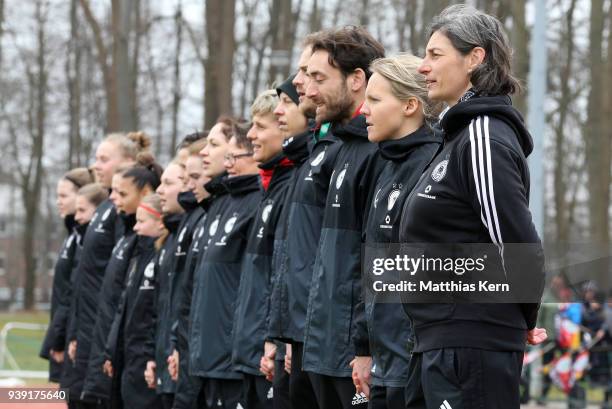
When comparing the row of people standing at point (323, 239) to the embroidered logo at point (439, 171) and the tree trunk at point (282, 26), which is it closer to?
the embroidered logo at point (439, 171)

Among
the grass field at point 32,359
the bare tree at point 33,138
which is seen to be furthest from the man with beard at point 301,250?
the bare tree at point 33,138

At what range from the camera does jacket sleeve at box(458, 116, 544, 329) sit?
468 centimetres

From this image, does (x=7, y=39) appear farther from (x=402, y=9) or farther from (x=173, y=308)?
(x=173, y=308)

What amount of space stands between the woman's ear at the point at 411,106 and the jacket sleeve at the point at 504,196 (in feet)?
3.82

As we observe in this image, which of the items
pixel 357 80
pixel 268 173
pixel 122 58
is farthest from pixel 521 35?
pixel 357 80

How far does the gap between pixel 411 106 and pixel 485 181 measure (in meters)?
1.40

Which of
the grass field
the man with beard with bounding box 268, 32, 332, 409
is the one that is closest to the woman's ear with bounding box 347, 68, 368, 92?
the man with beard with bounding box 268, 32, 332, 409

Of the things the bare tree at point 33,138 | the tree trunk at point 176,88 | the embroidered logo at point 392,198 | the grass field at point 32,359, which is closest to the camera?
the embroidered logo at point 392,198

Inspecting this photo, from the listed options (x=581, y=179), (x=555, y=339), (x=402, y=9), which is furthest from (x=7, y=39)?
(x=555, y=339)

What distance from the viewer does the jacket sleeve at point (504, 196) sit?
4.68 m

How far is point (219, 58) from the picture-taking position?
23.3 meters

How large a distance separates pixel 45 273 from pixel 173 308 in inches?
2505

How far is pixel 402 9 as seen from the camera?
33375 mm

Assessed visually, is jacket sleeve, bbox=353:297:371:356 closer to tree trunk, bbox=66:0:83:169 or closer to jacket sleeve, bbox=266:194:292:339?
jacket sleeve, bbox=266:194:292:339
